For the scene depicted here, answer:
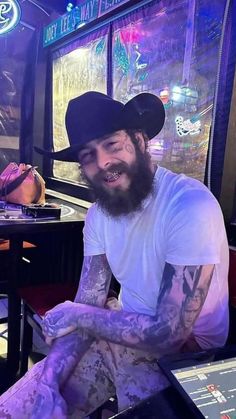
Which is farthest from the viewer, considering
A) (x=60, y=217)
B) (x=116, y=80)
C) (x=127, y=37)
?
(x=116, y=80)

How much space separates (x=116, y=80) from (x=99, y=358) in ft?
6.42

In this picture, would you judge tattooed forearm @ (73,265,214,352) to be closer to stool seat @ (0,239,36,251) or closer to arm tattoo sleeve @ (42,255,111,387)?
arm tattoo sleeve @ (42,255,111,387)

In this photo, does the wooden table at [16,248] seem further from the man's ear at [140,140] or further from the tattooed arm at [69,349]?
the man's ear at [140,140]

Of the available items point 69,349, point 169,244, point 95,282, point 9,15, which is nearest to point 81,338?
point 69,349

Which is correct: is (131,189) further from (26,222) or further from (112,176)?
(26,222)

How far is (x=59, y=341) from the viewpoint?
1286 mm

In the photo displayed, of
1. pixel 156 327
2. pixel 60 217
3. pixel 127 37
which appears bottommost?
pixel 156 327

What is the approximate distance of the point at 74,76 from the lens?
3.14m

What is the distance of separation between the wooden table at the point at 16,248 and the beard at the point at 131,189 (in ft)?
2.55

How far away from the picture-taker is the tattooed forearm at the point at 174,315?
3.41 feet

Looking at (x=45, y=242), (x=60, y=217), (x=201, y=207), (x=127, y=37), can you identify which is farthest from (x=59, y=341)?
(x=127, y=37)

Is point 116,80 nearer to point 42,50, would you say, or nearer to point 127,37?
point 127,37

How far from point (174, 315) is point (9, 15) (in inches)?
121

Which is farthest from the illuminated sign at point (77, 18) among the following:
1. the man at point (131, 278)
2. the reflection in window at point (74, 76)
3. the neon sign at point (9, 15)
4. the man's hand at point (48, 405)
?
the man's hand at point (48, 405)
